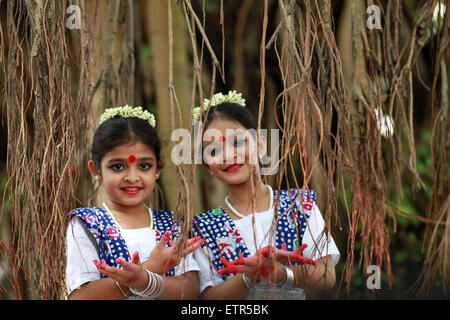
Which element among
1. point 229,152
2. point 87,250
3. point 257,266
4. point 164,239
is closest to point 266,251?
point 257,266

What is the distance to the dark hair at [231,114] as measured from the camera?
4.86ft

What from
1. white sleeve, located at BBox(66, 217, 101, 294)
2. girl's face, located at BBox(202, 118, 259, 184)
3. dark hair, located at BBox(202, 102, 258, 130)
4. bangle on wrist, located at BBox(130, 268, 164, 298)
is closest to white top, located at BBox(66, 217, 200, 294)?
white sleeve, located at BBox(66, 217, 101, 294)

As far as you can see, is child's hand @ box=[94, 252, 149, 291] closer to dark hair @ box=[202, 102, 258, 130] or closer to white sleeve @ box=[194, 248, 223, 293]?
white sleeve @ box=[194, 248, 223, 293]

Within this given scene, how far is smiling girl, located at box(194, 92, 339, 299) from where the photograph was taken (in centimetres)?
133

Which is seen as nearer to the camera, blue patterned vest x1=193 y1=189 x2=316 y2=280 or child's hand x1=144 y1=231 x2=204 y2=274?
child's hand x1=144 y1=231 x2=204 y2=274

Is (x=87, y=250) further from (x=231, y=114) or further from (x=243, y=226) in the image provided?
(x=231, y=114)

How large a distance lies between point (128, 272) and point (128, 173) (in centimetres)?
27

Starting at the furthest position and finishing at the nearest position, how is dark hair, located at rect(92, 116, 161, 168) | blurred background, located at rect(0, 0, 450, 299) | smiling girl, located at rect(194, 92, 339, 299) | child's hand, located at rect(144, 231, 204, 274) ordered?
dark hair, located at rect(92, 116, 161, 168) → smiling girl, located at rect(194, 92, 339, 299) → child's hand, located at rect(144, 231, 204, 274) → blurred background, located at rect(0, 0, 450, 299)

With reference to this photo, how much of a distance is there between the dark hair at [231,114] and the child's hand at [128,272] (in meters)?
0.41

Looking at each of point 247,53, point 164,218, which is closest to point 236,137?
point 164,218

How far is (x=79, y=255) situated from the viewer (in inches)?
52.2

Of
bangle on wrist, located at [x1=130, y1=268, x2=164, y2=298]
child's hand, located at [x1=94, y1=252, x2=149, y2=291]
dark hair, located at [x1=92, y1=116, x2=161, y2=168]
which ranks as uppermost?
dark hair, located at [x1=92, y1=116, x2=161, y2=168]

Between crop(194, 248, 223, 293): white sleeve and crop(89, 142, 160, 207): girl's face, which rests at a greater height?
crop(89, 142, 160, 207): girl's face

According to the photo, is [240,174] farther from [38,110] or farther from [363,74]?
[38,110]
